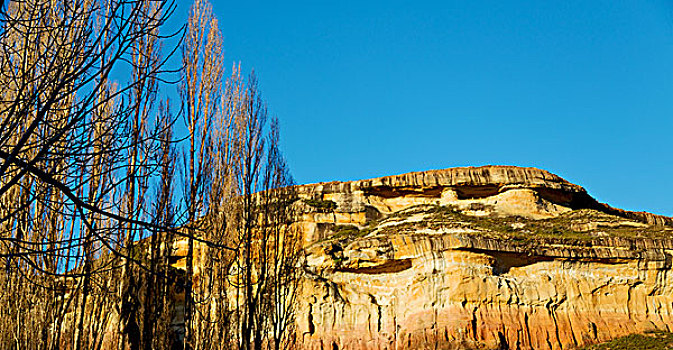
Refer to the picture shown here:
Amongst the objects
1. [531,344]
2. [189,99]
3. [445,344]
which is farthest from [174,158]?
[531,344]

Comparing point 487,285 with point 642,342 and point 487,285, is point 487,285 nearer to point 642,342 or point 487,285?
point 487,285

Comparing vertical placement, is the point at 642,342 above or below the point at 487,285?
below

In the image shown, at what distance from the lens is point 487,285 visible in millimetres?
28359

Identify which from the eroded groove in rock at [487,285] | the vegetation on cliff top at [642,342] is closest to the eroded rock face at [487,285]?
the eroded groove in rock at [487,285]

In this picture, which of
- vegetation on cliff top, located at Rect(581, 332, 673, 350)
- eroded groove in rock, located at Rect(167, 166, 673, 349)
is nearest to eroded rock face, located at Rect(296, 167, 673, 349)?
eroded groove in rock, located at Rect(167, 166, 673, 349)

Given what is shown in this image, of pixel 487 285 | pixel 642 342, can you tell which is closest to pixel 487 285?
pixel 487 285

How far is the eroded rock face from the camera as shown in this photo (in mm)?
27797

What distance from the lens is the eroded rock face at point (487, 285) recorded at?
27.8m

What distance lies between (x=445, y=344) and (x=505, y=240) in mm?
5640

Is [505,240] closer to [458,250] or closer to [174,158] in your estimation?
[458,250]

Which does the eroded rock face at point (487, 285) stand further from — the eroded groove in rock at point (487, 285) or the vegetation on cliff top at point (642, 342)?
the vegetation on cliff top at point (642, 342)

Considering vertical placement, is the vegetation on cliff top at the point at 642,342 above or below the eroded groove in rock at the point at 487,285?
below

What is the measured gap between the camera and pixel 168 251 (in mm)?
16047

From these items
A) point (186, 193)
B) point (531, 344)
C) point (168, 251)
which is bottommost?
point (531, 344)
